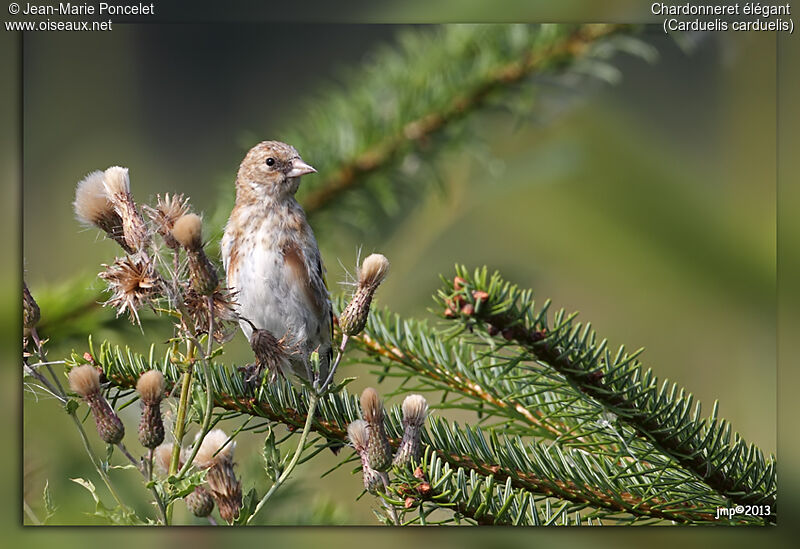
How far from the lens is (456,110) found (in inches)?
64.4

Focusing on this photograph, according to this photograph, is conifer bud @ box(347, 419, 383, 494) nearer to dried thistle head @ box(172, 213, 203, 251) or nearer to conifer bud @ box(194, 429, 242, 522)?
conifer bud @ box(194, 429, 242, 522)

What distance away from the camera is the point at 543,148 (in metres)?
2.03

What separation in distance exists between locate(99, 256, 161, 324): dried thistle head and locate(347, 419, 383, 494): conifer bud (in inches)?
15.1

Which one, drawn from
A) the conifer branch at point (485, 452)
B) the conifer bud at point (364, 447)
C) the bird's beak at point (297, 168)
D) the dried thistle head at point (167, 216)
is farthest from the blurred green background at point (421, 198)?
the dried thistle head at point (167, 216)

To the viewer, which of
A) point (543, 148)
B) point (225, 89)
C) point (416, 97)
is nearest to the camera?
point (416, 97)

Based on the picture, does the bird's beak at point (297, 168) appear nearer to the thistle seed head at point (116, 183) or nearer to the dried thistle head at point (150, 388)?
the thistle seed head at point (116, 183)

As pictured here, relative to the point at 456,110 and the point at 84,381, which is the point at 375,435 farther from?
the point at 456,110

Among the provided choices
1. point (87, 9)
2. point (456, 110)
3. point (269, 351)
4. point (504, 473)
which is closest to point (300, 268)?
point (269, 351)

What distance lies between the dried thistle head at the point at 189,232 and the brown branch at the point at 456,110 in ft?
1.69

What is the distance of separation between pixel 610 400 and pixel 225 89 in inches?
38.1

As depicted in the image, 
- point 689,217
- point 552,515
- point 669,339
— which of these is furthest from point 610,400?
point 689,217

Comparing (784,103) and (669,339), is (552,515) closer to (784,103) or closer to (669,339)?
(669,339)

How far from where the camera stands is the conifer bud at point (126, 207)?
1202 millimetres

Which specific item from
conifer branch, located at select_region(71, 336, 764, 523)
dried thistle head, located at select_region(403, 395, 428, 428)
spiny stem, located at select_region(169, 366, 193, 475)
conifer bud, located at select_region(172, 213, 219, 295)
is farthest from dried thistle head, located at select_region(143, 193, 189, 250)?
dried thistle head, located at select_region(403, 395, 428, 428)
